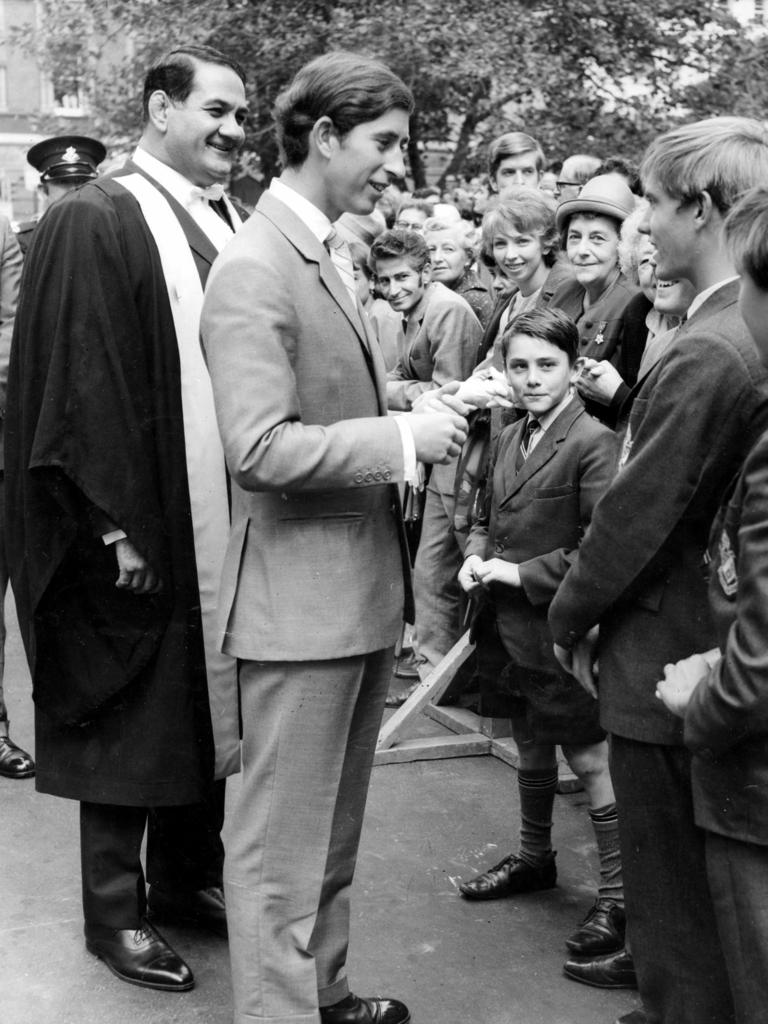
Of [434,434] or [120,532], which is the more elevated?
[434,434]

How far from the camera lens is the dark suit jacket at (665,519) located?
7.50 feet

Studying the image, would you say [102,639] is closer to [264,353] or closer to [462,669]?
[264,353]

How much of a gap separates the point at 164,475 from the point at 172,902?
1178 mm

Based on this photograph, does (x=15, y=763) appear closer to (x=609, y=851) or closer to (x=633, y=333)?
(x=609, y=851)

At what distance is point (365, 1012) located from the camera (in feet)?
9.75

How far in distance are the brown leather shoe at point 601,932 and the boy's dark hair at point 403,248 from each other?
125 inches

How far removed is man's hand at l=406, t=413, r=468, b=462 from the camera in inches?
98.8

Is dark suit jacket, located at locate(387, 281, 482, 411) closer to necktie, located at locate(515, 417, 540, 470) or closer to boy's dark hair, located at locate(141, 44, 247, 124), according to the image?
necktie, located at locate(515, 417, 540, 470)

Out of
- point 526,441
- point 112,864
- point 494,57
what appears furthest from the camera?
point 494,57

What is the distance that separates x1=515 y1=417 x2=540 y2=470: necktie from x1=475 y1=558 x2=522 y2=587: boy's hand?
284 millimetres

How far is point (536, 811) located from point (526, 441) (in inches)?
40.3

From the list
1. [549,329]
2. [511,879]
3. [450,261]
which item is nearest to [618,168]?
[450,261]

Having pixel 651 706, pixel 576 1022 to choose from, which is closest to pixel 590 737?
pixel 576 1022

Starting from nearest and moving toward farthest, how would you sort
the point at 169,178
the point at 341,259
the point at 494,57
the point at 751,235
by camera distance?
the point at 751,235 < the point at 341,259 < the point at 169,178 < the point at 494,57
